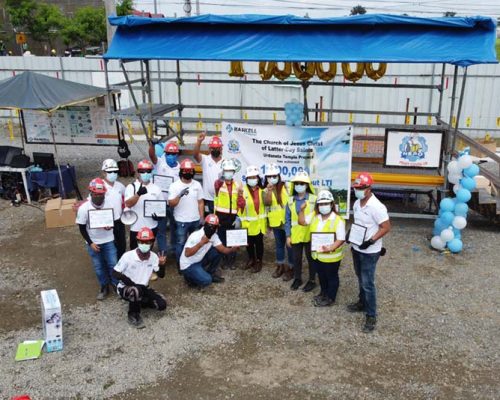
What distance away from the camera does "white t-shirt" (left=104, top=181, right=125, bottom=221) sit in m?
6.88

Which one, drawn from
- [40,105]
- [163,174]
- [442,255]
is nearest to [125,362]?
[163,174]

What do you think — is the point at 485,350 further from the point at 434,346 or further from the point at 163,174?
the point at 163,174

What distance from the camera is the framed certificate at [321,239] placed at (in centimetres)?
619

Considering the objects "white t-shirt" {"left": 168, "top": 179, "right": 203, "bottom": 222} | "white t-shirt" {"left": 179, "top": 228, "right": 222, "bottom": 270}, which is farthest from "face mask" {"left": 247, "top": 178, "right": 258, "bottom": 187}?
"white t-shirt" {"left": 179, "top": 228, "right": 222, "bottom": 270}

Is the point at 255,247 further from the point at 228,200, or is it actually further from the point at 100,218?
the point at 100,218

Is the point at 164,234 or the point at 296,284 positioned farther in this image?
the point at 164,234

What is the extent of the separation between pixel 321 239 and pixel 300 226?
23.4 inches

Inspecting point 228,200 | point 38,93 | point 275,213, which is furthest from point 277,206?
point 38,93

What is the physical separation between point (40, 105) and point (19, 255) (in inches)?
133

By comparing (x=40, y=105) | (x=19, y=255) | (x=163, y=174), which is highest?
(x=40, y=105)

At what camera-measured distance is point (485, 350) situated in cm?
575

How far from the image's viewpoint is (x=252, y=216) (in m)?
7.32

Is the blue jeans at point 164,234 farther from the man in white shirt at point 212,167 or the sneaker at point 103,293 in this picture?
the sneaker at point 103,293

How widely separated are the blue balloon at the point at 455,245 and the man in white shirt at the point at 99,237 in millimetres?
5289
